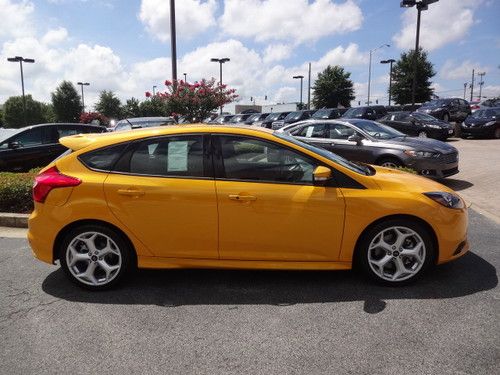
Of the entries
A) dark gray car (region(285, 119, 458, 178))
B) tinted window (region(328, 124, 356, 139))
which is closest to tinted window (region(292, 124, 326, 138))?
dark gray car (region(285, 119, 458, 178))

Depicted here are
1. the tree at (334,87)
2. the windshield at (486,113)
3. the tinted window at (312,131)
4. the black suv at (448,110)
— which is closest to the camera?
the tinted window at (312,131)

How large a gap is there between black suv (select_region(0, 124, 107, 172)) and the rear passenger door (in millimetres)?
7293

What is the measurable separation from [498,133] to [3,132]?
21179mm

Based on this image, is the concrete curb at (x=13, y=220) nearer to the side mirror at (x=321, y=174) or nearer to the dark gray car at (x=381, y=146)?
the side mirror at (x=321, y=174)

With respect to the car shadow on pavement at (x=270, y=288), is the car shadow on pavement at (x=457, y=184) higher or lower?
higher

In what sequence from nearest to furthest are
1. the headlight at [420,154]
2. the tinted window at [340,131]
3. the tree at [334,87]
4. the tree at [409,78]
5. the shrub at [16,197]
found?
the shrub at [16,197] → the headlight at [420,154] → the tinted window at [340,131] → the tree at [409,78] → the tree at [334,87]

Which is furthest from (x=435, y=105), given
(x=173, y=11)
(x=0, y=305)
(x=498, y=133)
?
(x=0, y=305)

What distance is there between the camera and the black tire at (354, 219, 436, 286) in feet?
13.1

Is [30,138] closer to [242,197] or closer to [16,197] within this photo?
[16,197]

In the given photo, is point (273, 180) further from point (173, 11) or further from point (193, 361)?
point (173, 11)

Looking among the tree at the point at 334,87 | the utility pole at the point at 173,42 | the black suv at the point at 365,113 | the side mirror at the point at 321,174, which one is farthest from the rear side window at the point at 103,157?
the tree at the point at 334,87

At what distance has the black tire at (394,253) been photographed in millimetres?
3984

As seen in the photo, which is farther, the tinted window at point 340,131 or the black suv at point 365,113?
the black suv at point 365,113

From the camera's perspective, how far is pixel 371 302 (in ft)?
12.5
